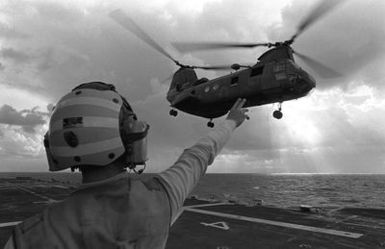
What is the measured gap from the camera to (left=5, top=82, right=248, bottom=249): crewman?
5.76ft

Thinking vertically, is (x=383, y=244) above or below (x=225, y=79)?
below

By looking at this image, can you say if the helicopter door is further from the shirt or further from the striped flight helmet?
the shirt

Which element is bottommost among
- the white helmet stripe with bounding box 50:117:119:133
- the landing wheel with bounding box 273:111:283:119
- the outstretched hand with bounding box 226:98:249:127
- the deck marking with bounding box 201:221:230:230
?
the deck marking with bounding box 201:221:230:230

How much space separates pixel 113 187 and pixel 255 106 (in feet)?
58.4

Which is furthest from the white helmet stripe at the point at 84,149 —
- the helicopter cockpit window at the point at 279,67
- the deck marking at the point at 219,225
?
the helicopter cockpit window at the point at 279,67

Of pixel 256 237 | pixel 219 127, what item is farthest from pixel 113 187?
pixel 256 237

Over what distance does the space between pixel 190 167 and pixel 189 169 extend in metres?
0.03

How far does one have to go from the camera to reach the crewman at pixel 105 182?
5.76 feet

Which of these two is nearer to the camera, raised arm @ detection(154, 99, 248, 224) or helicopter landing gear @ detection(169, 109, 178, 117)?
raised arm @ detection(154, 99, 248, 224)

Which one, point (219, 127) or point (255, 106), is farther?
point (255, 106)

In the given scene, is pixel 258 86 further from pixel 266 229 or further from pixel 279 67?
pixel 266 229

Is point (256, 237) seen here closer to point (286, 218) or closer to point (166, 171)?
point (286, 218)

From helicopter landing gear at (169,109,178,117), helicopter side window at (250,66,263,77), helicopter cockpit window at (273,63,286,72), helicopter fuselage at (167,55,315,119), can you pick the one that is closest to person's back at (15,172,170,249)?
helicopter fuselage at (167,55,315,119)

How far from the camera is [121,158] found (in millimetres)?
2217
